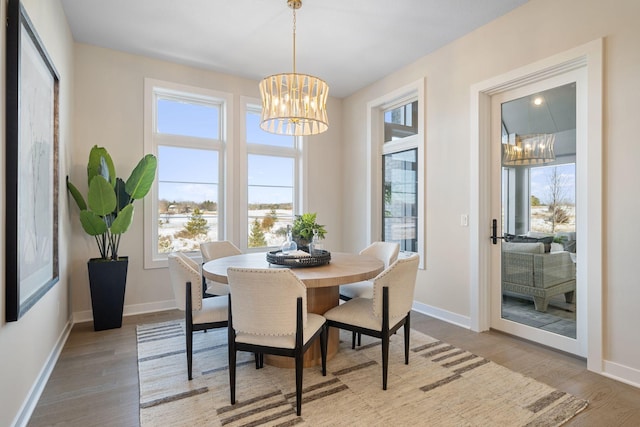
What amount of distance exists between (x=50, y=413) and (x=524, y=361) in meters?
3.26

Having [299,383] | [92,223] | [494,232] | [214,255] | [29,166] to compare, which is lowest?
[299,383]

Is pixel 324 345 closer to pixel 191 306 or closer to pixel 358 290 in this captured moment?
pixel 358 290

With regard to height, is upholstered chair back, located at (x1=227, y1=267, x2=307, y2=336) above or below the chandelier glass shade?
below

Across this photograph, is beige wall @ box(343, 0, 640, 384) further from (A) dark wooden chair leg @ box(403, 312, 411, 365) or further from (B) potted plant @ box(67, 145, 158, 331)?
(B) potted plant @ box(67, 145, 158, 331)

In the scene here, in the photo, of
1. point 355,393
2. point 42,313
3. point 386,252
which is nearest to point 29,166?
point 42,313

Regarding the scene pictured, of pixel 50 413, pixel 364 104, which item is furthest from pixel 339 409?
pixel 364 104

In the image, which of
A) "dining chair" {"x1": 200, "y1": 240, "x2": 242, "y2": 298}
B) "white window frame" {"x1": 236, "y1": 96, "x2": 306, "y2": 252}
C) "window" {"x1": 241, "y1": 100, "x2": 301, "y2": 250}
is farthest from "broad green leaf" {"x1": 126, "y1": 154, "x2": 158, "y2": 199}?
"window" {"x1": 241, "y1": 100, "x2": 301, "y2": 250}

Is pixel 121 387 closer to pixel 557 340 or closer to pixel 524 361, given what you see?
pixel 524 361

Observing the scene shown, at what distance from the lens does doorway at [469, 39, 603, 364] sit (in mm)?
2451

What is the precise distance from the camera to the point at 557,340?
282cm

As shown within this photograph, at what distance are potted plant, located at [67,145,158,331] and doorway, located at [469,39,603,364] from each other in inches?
130

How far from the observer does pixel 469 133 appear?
3408mm

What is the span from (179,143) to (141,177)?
94cm

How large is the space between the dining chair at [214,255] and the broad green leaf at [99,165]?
1153mm
